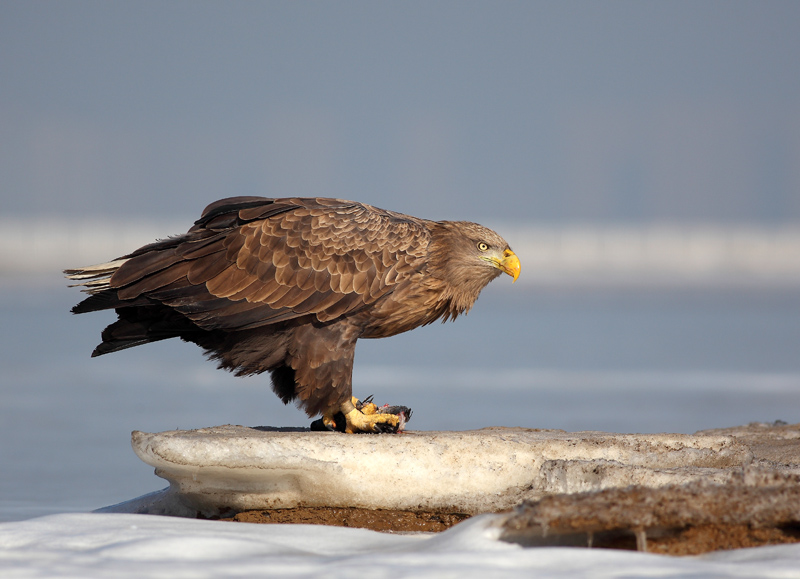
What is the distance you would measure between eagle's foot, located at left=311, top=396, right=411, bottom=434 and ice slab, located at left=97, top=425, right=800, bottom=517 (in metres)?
0.49

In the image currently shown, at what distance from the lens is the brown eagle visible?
546cm

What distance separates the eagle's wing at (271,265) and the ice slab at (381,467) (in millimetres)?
801

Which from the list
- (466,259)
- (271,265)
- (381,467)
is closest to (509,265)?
(466,259)

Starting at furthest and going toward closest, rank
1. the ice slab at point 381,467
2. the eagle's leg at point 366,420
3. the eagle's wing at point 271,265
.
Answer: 1. the eagle's leg at point 366,420
2. the eagle's wing at point 271,265
3. the ice slab at point 381,467

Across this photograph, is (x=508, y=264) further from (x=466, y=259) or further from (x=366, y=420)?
(x=366, y=420)

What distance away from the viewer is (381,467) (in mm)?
4824

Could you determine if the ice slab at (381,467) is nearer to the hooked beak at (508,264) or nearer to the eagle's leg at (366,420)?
the eagle's leg at (366,420)

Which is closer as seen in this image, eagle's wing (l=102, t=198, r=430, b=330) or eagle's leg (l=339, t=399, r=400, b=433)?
eagle's wing (l=102, t=198, r=430, b=330)

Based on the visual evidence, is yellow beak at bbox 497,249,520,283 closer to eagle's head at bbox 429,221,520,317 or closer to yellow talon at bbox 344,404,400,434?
eagle's head at bbox 429,221,520,317

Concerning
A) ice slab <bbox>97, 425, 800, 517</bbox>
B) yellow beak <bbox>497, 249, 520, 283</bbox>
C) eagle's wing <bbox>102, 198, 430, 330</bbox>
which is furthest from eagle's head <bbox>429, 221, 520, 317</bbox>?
ice slab <bbox>97, 425, 800, 517</bbox>

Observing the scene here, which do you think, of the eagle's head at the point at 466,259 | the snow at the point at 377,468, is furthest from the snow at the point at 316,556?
the eagle's head at the point at 466,259

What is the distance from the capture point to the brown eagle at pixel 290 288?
5.46 metres

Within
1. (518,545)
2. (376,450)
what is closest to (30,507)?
(376,450)

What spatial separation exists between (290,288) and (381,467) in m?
1.26
